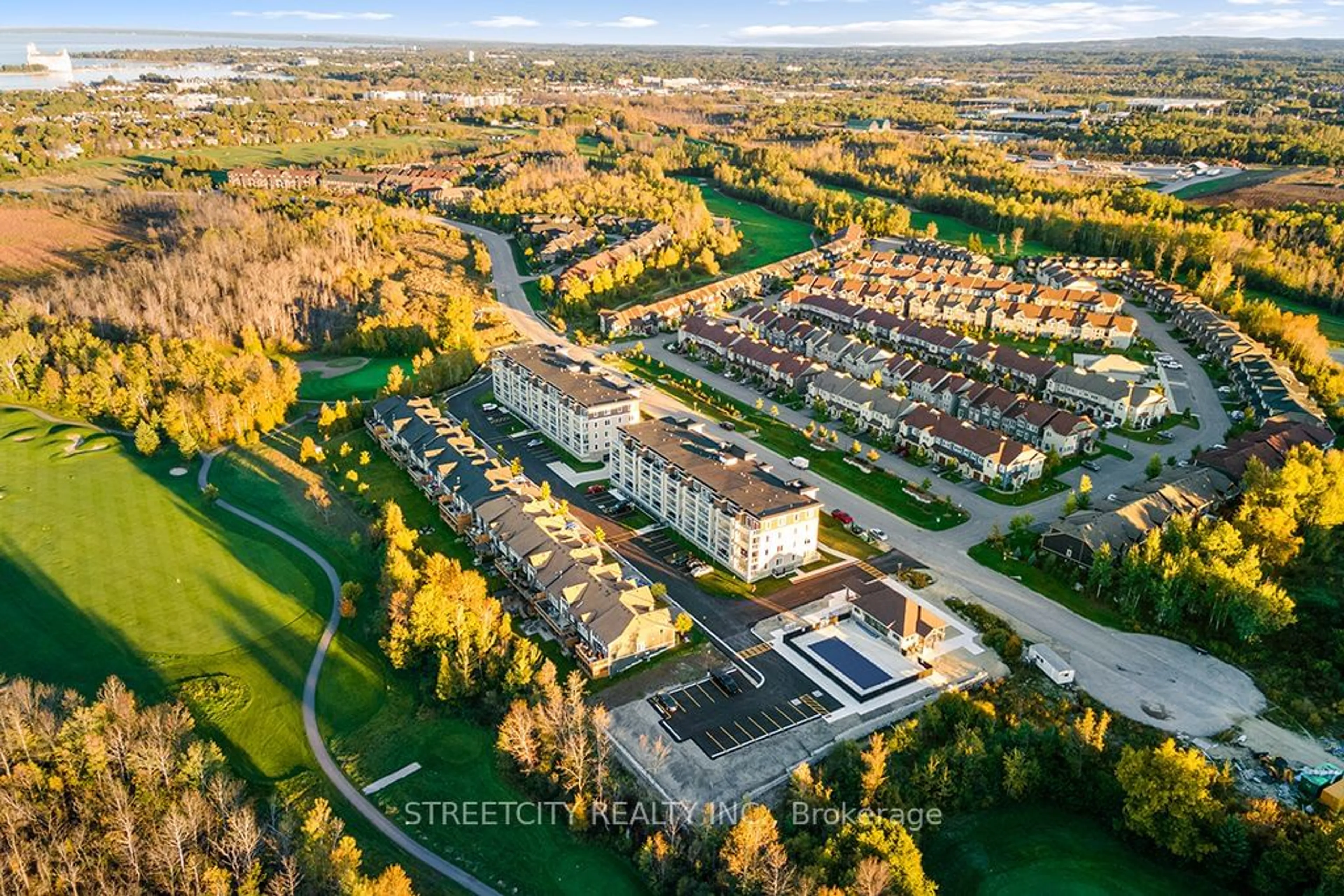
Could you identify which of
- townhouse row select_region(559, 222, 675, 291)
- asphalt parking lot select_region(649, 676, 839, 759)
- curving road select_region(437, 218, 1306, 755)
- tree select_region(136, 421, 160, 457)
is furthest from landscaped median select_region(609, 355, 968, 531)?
tree select_region(136, 421, 160, 457)

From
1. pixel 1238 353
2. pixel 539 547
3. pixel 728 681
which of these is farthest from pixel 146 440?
pixel 1238 353

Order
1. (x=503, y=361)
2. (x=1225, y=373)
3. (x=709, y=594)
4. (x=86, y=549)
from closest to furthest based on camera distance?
(x=709, y=594) < (x=86, y=549) < (x=503, y=361) < (x=1225, y=373)

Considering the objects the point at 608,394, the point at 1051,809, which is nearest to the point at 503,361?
the point at 608,394

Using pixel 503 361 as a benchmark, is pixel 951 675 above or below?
below

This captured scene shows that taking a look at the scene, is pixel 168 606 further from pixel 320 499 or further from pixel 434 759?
pixel 434 759

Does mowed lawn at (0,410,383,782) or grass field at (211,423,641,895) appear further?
mowed lawn at (0,410,383,782)

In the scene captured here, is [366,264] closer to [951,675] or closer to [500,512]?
[500,512]

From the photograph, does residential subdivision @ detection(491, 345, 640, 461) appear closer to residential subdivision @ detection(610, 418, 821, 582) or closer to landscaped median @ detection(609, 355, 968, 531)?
residential subdivision @ detection(610, 418, 821, 582)
